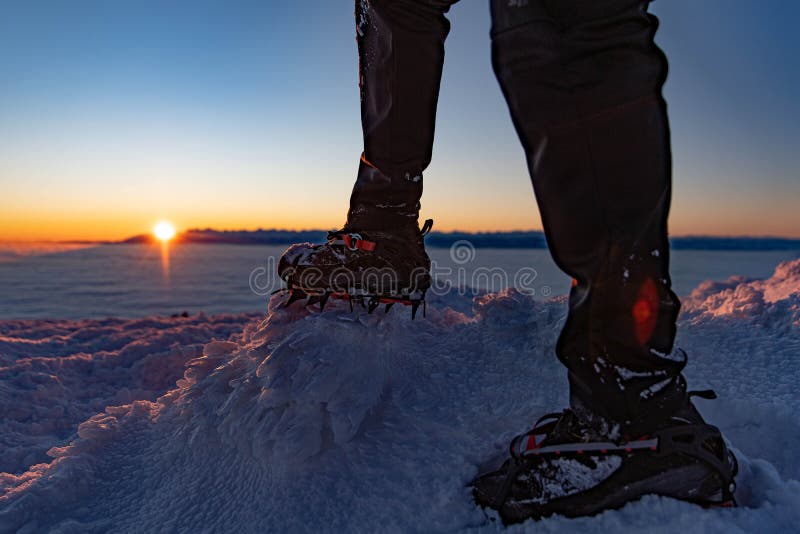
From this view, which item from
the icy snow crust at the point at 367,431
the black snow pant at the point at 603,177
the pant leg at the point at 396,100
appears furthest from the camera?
the pant leg at the point at 396,100

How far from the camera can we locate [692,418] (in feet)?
2.79

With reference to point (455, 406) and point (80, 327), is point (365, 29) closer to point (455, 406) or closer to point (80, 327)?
point (455, 406)

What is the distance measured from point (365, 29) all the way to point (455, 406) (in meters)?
1.12

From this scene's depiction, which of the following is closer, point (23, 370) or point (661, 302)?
point (661, 302)

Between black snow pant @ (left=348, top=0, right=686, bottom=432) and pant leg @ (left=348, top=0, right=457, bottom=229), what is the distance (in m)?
0.61

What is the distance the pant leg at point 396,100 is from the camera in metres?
1.39

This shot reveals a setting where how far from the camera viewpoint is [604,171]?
77cm

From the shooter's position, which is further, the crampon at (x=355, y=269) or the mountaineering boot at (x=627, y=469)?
the crampon at (x=355, y=269)

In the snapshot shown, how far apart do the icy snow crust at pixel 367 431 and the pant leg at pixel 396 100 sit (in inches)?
14.3

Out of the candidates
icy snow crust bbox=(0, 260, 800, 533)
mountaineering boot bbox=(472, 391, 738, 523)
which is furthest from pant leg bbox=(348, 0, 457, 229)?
mountaineering boot bbox=(472, 391, 738, 523)

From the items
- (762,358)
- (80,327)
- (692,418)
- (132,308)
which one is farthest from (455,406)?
(132,308)

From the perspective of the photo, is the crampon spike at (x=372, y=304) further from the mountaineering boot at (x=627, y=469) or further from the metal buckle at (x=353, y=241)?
the mountaineering boot at (x=627, y=469)

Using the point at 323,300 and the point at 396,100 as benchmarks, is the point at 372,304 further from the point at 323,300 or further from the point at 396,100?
the point at 396,100

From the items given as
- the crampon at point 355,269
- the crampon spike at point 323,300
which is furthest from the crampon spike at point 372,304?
the crampon spike at point 323,300
